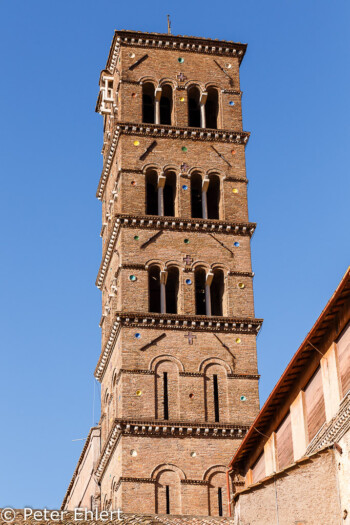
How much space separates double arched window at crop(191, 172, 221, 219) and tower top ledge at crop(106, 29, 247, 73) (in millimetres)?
5356

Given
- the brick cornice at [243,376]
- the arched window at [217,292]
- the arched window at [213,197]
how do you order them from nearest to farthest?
1. the brick cornice at [243,376]
2. the arched window at [217,292]
3. the arched window at [213,197]

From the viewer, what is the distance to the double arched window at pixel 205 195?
41656mm

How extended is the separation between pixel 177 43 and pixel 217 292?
998 cm

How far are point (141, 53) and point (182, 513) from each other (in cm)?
1759

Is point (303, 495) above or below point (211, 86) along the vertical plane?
below

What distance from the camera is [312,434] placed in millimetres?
23484

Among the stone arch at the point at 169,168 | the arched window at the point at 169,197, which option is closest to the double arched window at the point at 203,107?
the stone arch at the point at 169,168

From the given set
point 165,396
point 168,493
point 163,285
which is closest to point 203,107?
point 163,285

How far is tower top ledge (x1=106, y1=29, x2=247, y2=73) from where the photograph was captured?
43625 millimetres

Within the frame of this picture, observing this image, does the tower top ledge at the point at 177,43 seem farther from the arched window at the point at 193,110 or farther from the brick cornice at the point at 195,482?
the brick cornice at the point at 195,482

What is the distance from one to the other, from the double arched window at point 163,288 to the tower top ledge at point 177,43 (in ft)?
30.1

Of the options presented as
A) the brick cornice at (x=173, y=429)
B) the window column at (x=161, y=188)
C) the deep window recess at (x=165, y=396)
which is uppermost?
the window column at (x=161, y=188)

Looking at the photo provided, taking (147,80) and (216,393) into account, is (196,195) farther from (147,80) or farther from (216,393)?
(216,393)

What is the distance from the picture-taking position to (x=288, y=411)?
25.5m
